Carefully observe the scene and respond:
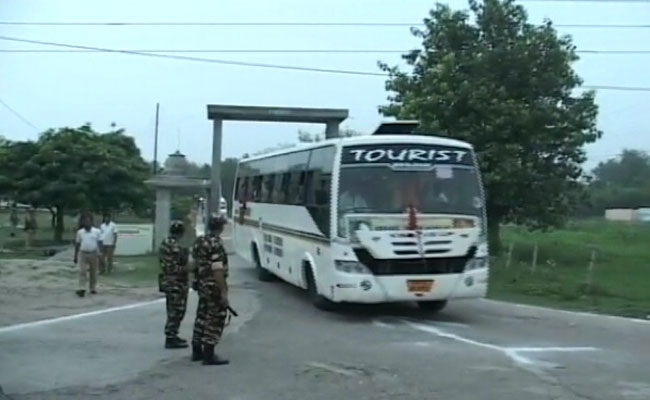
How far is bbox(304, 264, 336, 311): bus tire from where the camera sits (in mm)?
17000

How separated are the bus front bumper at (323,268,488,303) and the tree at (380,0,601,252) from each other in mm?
12394

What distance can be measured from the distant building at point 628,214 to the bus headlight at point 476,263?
62.3m

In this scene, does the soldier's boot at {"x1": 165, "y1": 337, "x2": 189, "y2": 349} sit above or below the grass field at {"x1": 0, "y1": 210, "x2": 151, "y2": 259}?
below

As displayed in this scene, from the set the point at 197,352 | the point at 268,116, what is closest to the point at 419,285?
the point at 197,352

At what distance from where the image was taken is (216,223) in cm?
1109

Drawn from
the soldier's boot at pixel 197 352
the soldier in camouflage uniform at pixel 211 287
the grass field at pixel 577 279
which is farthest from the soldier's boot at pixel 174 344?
the grass field at pixel 577 279

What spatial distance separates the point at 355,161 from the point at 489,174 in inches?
493

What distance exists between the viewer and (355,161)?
623 inches

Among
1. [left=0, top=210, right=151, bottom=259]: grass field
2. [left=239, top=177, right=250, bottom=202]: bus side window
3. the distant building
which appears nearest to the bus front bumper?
[left=239, top=177, right=250, bottom=202]: bus side window

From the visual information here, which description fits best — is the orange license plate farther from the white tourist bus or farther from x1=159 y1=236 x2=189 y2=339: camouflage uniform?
x1=159 y1=236 x2=189 y2=339: camouflage uniform

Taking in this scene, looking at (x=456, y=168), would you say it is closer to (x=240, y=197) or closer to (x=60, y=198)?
(x=240, y=197)

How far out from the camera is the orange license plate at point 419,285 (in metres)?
15.2

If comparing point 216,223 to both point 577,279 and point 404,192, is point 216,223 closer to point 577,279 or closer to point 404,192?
point 404,192

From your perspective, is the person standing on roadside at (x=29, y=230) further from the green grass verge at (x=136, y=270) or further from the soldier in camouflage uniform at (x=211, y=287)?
the soldier in camouflage uniform at (x=211, y=287)
